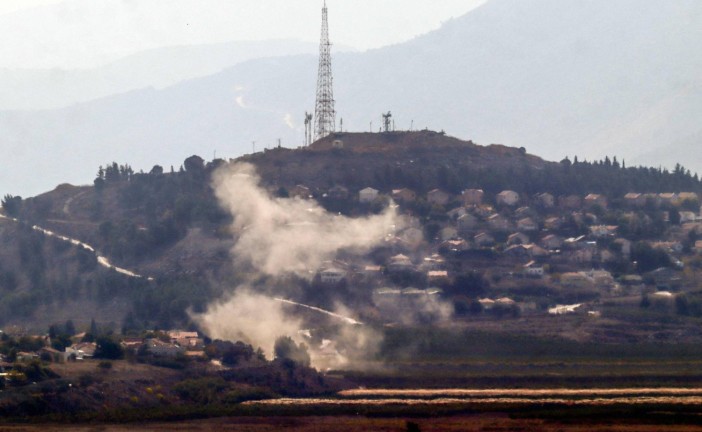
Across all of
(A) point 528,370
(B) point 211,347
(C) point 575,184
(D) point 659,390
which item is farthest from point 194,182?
(D) point 659,390

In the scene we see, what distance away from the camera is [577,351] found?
102875 mm

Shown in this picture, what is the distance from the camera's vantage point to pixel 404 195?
487ft

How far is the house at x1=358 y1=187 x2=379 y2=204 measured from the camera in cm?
14688

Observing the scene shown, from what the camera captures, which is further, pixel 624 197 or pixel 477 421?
pixel 624 197

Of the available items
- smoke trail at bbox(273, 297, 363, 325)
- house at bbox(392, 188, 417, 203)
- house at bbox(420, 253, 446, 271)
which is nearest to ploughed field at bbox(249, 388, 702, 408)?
smoke trail at bbox(273, 297, 363, 325)

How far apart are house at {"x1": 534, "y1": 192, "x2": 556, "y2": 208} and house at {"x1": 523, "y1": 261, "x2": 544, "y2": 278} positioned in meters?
20.4

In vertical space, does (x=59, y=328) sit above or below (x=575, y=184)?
below

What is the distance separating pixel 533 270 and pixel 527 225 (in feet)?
51.0

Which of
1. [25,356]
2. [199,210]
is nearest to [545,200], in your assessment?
[199,210]

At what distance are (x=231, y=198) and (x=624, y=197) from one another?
36.8m

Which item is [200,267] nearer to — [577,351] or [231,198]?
[231,198]

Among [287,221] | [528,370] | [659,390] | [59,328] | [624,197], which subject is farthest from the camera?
[624,197]

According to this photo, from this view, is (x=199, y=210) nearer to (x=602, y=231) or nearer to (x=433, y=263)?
(x=433, y=263)

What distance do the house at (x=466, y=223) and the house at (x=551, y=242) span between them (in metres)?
6.90
